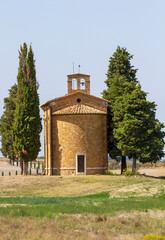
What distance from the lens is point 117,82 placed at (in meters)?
52.7

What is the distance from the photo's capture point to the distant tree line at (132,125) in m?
47.2

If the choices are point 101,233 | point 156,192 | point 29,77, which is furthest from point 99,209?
point 29,77

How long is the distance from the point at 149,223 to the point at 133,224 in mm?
704

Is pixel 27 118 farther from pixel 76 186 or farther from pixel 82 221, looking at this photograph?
pixel 82 221

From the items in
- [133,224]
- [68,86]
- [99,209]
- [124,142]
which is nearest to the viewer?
[133,224]

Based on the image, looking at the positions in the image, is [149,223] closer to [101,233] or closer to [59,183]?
[101,233]

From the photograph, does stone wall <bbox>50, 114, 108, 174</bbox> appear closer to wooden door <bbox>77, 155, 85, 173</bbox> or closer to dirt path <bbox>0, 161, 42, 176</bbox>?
wooden door <bbox>77, 155, 85, 173</bbox>

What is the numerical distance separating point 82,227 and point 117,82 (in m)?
36.2

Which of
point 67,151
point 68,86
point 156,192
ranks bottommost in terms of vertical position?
point 156,192

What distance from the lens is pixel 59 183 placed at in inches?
1644

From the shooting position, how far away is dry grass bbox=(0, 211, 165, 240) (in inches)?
642

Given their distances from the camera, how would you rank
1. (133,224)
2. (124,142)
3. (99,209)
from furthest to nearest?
1. (124,142)
2. (99,209)
3. (133,224)

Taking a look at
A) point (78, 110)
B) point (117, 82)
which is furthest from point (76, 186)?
point (117, 82)

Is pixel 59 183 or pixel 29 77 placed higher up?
pixel 29 77
